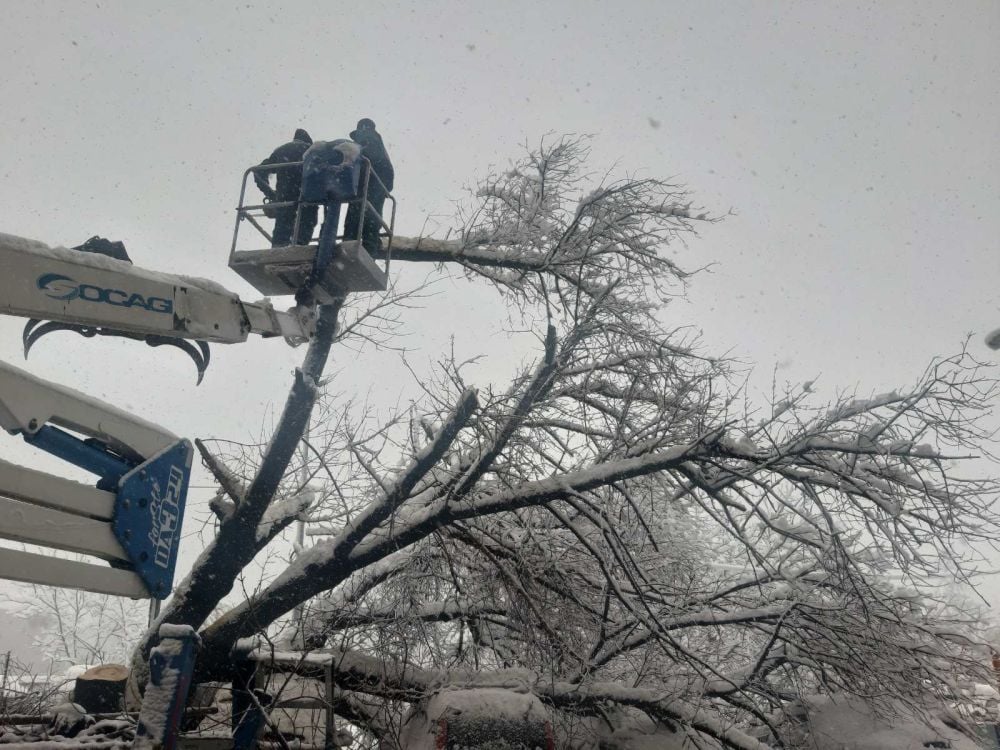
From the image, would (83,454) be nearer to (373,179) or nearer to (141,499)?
(141,499)

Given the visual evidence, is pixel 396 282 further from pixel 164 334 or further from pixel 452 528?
pixel 164 334

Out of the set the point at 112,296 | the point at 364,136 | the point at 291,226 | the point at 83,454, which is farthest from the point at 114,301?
the point at 364,136

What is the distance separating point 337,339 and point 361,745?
14.8 feet

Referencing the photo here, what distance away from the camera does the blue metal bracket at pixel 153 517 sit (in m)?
3.37

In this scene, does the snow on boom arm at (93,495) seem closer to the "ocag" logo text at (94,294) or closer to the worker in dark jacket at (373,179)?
the "ocag" logo text at (94,294)

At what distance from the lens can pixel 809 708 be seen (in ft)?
26.9

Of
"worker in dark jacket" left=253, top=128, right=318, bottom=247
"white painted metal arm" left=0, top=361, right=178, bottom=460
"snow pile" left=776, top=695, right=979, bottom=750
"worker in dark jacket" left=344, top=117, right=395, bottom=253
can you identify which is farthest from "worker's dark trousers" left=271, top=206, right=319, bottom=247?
"snow pile" left=776, top=695, right=979, bottom=750

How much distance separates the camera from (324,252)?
4.99 metres

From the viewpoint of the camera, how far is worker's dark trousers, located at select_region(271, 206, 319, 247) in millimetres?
5492

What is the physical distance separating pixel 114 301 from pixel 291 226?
8.58 feet

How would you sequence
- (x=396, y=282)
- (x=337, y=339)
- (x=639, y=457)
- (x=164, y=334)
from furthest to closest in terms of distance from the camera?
(x=396, y=282) → (x=337, y=339) → (x=639, y=457) → (x=164, y=334)

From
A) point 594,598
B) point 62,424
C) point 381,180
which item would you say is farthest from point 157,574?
point 594,598

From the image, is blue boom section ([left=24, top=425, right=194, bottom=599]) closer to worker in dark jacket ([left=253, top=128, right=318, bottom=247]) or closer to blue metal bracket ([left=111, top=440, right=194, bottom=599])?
blue metal bracket ([left=111, top=440, right=194, bottom=599])

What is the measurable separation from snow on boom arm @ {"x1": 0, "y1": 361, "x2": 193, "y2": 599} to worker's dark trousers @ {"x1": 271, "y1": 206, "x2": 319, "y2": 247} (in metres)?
2.33
